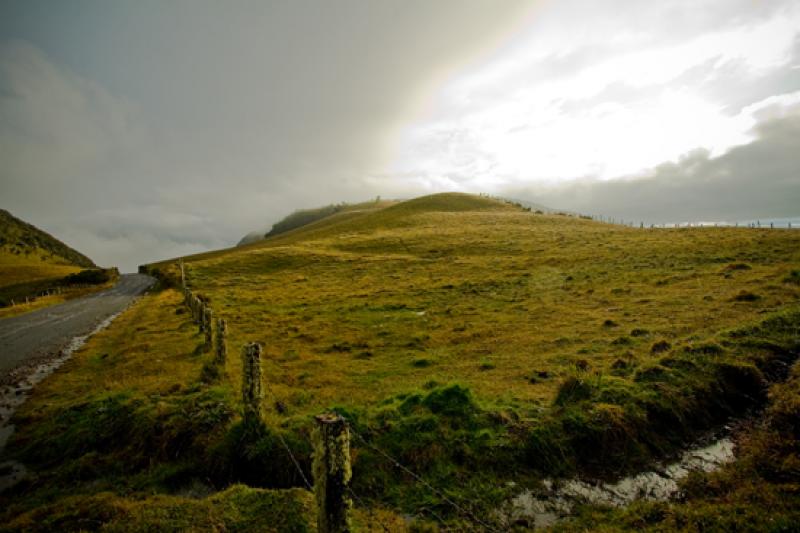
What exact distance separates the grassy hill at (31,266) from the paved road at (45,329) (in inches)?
298

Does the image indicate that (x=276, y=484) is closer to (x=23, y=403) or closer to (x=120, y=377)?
(x=120, y=377)

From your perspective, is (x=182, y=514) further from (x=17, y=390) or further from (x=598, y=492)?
(x=17, y=390)

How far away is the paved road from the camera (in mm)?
23281

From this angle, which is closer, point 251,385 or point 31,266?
point 251,385

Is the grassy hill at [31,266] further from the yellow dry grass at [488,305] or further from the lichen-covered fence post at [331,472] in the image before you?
the lichen-covered fence post at [331,472]

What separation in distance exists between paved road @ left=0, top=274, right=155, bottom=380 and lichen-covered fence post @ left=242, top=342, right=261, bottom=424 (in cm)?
1700

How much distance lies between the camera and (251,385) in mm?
10828

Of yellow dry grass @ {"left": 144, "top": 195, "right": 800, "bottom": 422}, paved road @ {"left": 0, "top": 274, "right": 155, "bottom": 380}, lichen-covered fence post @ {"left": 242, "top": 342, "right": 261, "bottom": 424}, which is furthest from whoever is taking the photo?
paved road @ {"left": 0, "top": 274, "right": 155, "bottom": 380}

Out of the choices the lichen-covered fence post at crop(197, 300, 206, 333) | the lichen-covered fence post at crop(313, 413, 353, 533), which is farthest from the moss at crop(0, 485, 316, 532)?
the lichen-covered fence post at crop(197, 300, 206, 333)

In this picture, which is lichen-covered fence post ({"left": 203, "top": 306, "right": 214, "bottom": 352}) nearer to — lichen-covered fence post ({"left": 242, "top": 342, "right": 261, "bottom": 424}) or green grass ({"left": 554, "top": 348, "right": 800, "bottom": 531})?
lichen-covered fence post ({"left": 242, "top": 342, "right": 261, "bottom": 424})

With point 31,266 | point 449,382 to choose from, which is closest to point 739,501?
point 449,382

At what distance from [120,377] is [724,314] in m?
28.9

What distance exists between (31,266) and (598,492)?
13035cm

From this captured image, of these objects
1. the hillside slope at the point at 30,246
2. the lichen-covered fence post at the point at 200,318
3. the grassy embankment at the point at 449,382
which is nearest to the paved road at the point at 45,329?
the grassy embankment at the point at 449,382
